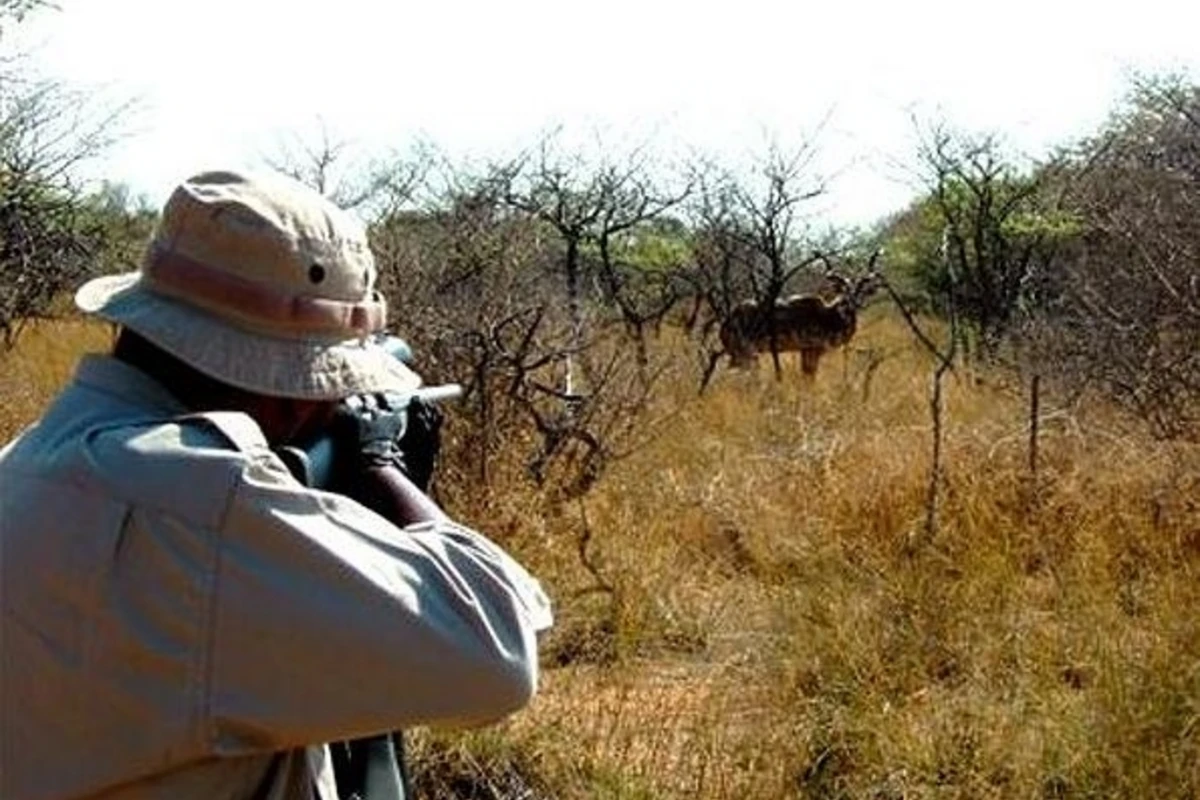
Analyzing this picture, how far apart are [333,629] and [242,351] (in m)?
0.23

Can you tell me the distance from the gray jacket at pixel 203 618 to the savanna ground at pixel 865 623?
2.41 metres

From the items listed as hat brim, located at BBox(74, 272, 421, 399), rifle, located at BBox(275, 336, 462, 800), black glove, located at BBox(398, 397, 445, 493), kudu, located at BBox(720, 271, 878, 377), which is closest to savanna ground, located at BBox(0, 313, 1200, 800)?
rifle, located at BBox(275, 336, 462, 800)

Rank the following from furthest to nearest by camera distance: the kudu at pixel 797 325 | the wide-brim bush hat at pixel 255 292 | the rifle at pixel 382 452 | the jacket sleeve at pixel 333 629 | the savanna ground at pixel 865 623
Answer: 1. the kudu at pixel 797 325
2. the savanna ground at pixel 865 623
3. the rifle at pixel 382 452
4. the wide-brim bush hat at pixel 255 292
5. the jacket sleeve at pixel 333 629

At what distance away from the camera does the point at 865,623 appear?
449 cm

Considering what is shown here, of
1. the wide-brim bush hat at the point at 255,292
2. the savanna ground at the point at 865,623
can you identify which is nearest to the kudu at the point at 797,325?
the savanna ground at the point at 865,623

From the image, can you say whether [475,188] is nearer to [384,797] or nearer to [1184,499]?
[1184,499]

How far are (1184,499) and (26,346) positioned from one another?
9.55 m

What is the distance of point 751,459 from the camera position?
837cm

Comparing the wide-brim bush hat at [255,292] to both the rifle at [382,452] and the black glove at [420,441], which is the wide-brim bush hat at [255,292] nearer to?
the rifle at [382,452]

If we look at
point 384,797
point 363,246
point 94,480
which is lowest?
point 384,797

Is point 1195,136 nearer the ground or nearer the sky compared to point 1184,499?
nearer the sky

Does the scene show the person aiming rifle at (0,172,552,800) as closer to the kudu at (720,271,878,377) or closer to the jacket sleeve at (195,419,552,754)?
the jacket sleeve at (195,419,552,754)

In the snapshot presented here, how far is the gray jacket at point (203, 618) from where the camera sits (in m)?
1.23

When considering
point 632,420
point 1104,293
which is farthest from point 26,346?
point 1104,293
